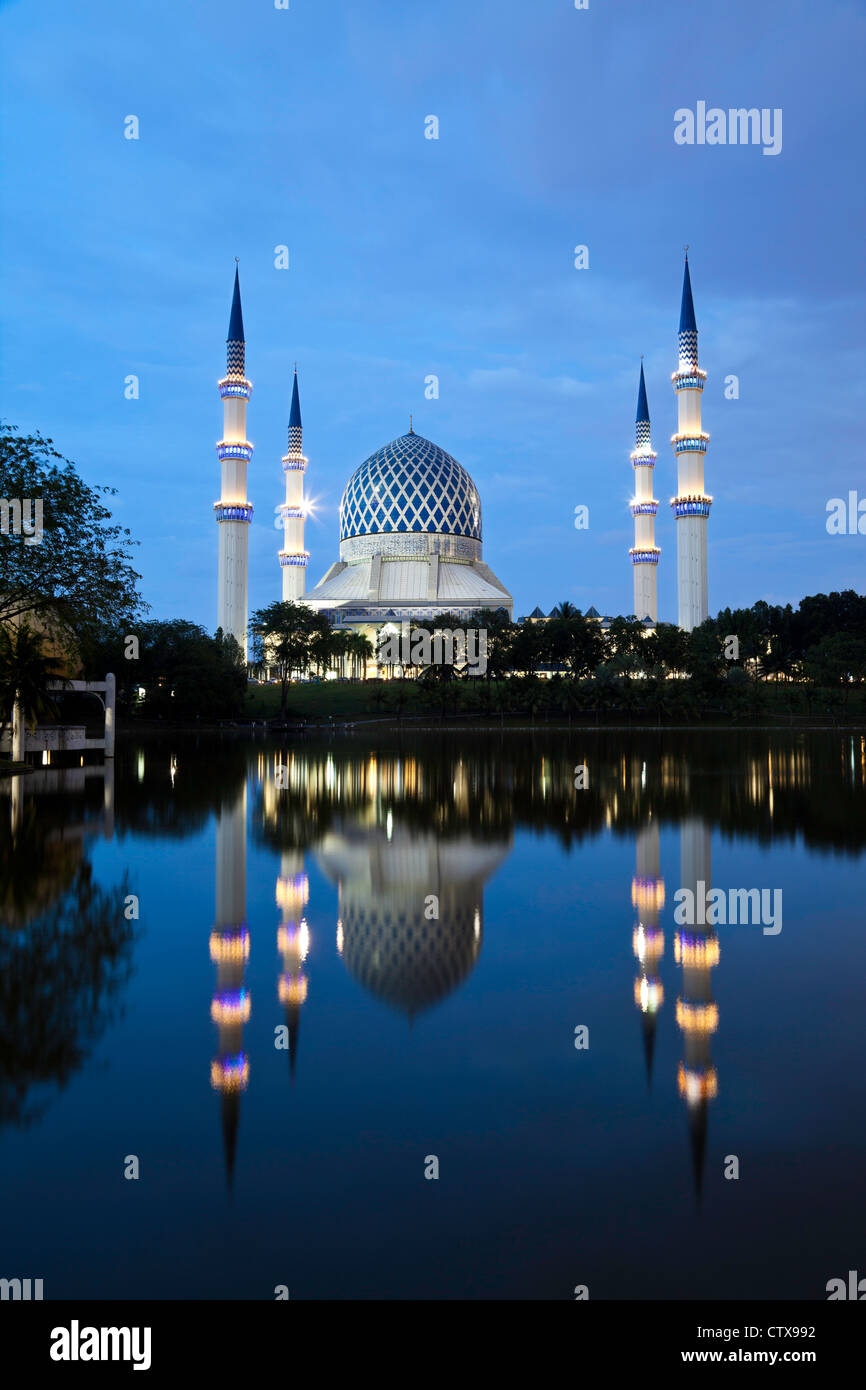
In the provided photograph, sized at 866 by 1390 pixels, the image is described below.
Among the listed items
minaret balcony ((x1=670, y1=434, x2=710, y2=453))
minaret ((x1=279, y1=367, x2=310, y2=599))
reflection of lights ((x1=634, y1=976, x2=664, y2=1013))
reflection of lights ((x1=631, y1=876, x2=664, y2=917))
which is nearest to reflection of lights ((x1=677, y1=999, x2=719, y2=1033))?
reflection of lights ((x1=634, y1=976, x2=664, y2=1013))

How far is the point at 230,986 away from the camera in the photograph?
5.93 metres

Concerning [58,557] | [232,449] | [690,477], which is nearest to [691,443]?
[690,477]

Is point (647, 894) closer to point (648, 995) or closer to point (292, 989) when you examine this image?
point (648, 995)

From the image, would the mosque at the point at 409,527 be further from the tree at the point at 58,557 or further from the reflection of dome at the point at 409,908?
the reflection of dome at the point at 409,908

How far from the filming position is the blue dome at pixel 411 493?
275 feet

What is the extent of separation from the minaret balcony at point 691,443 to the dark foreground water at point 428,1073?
5934 centimetres

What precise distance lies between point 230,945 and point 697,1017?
337 centimetres

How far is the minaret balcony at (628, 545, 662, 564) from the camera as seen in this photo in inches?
2877

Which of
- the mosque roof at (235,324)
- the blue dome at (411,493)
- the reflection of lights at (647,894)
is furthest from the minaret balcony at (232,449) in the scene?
the reflection of lights at (647,894)

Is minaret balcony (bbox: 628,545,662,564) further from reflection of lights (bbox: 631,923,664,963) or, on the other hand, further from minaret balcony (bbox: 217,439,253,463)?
reflection of lights (bbox: 631,923,664,963)

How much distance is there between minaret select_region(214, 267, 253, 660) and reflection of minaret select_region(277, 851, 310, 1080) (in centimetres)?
5651

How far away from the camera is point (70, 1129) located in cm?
397

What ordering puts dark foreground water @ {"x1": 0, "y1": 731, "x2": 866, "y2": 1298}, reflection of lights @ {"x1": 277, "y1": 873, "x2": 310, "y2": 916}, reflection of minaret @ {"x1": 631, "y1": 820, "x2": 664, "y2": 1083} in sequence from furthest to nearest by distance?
reflection of lights @ {"x1": 277, "y1": 873, "x2": 310, "y2": 916} < reflection of minaret @ {"x1": 631, "y1": 820, "x2": 664, "y2": 1083} < dark foreground water @ {"x1": 0, "y1": 731, "x2": 866, "y2": 1298}
